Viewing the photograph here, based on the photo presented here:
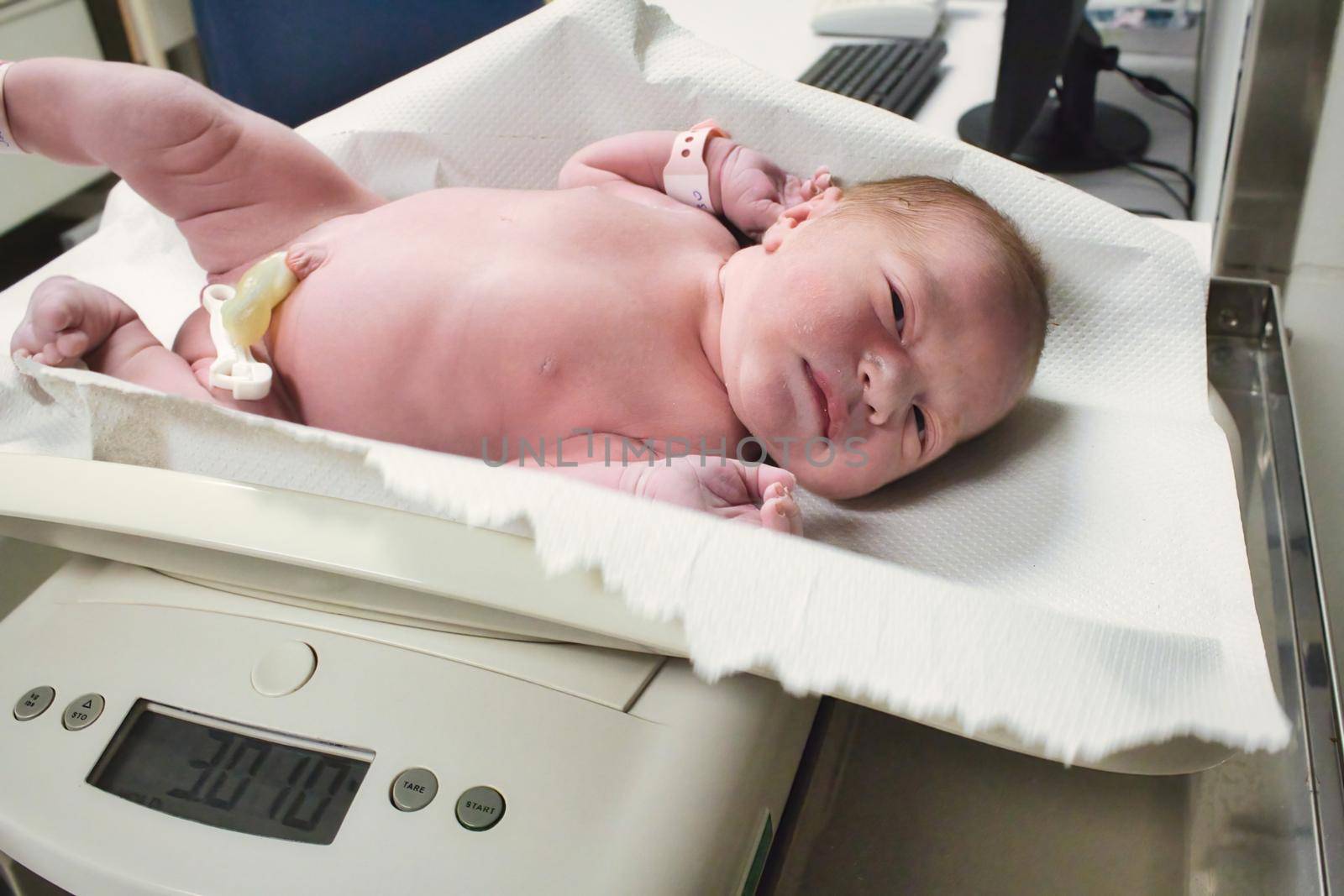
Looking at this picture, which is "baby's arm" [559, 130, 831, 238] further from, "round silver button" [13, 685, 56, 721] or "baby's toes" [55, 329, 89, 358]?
"round silver button" [13, 685, 56, 721]

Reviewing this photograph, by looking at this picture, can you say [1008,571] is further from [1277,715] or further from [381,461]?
[381,461]

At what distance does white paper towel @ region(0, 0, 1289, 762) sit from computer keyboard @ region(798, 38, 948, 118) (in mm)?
377

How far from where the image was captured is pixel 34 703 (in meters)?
0.47

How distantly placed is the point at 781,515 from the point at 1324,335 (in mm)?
539

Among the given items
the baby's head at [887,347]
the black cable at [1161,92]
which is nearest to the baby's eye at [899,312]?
the baby's head at [887,347]

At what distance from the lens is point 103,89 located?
0.72 meters

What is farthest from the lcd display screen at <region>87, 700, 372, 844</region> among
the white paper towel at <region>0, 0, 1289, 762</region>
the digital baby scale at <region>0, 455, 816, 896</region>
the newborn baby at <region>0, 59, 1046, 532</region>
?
the newborn baby at <region>0, 59, 1046, 532</region>

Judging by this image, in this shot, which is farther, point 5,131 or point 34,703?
point 5,131

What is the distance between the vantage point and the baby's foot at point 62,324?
69 cm

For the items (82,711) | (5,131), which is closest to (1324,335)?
(82,711)

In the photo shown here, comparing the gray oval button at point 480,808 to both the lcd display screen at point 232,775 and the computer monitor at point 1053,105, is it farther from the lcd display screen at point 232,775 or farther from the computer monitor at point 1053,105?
the computer monitor at point 1053,105

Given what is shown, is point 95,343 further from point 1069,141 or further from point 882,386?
point 1069,141

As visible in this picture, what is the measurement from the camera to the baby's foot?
0.69m

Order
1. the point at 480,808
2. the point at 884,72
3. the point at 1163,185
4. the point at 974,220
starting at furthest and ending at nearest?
1. the point at 884,72
2. the point at 1163,185
3. the point at 974,220
4. the point at 480,808
